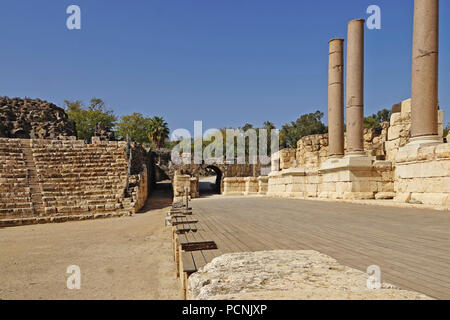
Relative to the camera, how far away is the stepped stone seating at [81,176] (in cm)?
1382

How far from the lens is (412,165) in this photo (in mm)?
7457

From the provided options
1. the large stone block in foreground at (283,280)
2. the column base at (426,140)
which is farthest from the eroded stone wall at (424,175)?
the large stone block in foreground at (283,280)

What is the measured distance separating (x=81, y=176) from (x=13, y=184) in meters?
3.09

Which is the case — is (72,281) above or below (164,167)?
below

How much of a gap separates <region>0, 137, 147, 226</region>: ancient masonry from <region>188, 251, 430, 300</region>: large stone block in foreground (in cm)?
1246

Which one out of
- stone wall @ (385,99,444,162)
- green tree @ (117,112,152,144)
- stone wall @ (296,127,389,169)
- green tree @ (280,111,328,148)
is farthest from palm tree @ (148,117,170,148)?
stone wall @ (385,99,444,162)

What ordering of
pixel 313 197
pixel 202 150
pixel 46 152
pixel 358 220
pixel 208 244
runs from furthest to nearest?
pixel 202 150 → pixel 46 152 → pixel 313 197 → pixel 358 220 → pixel 208 244

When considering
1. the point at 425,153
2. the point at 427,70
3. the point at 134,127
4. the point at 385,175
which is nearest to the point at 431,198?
the point at 425,153

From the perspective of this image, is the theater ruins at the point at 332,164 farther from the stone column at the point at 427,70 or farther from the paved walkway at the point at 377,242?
the paved walkway at the point at 377,242

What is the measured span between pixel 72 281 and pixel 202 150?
5025 centimetres

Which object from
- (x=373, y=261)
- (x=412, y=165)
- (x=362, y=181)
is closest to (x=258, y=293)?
(x=373, y=261)

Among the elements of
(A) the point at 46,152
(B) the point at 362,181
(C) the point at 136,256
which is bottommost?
(C) the point at 136,256

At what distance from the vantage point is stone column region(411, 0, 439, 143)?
7352 millimetres
